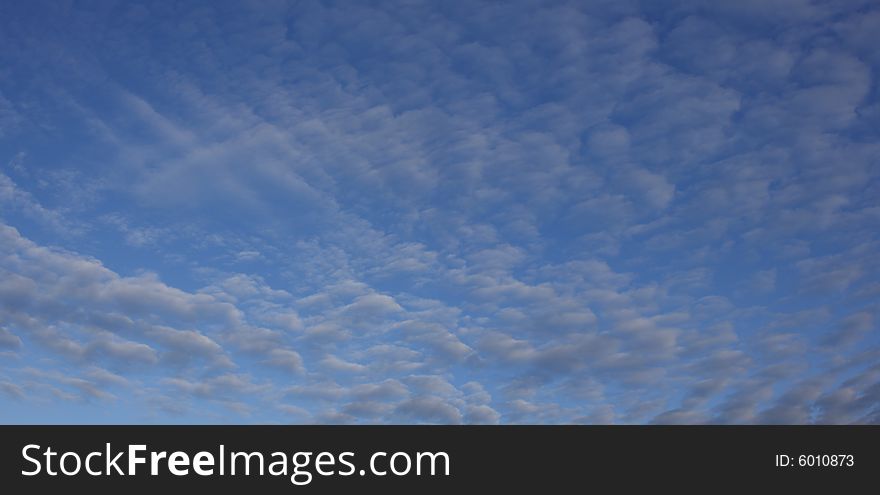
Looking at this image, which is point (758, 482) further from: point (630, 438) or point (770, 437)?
point (630, 438)

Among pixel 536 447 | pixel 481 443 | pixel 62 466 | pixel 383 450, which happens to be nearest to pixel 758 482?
pixel 536 447

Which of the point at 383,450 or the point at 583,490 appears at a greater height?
the point at 383,450

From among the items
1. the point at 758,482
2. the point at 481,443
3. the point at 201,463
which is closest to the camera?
the point at 201,463

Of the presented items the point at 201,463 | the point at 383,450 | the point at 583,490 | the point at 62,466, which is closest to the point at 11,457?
the point at 62,466

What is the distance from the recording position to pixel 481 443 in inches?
1510

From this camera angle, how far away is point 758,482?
41875mm

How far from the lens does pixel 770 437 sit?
43031mm

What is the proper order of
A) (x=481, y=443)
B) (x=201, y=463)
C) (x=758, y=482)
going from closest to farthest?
(x=201, y=463), (x=481, y=443), (x=758, y=482)

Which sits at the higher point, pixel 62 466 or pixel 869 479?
pixel 62 466

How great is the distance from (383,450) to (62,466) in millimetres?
17362

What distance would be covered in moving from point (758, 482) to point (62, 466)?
42006 millimetres

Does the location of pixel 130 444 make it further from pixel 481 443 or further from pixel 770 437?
pixel 770 437

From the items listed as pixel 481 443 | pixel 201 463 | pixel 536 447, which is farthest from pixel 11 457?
pixel 536 447

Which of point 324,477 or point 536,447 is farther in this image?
point 536,447
